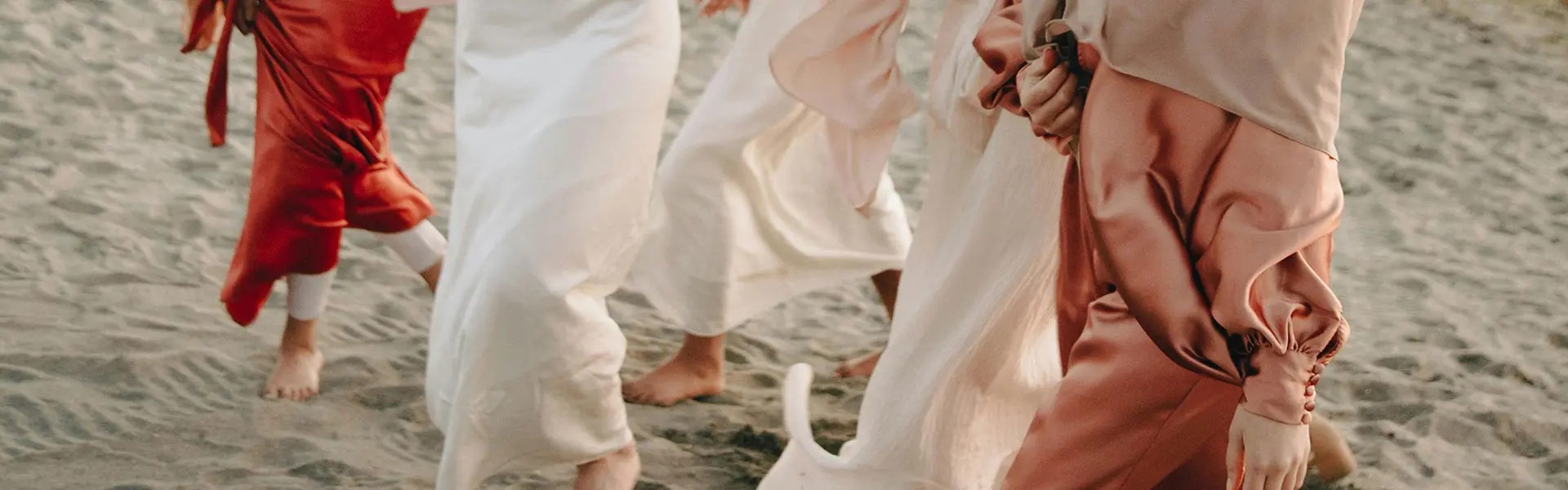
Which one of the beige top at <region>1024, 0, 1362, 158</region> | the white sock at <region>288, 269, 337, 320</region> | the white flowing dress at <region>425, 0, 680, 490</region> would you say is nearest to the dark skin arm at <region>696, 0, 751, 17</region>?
the white flowing dress at <region>425, 0, 680, 490</region>

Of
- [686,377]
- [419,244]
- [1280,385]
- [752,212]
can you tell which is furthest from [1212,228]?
[419,244]

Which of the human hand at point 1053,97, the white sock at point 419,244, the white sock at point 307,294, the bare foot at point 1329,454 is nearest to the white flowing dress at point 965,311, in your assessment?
the human hand at point 1053,97

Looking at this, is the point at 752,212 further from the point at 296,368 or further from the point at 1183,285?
the point at 1183,285

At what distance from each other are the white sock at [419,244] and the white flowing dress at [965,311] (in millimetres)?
993

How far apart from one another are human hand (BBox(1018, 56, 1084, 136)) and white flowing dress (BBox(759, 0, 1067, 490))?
0.29 m

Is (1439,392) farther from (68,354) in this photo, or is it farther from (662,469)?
(68,354)

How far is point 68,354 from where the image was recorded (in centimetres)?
327

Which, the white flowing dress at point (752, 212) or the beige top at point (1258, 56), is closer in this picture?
the beige top at point (1258, 56)

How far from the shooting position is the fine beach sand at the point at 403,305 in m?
3.00

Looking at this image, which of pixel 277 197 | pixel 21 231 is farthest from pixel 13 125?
pixel 277 197

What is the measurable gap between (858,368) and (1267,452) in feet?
5.62

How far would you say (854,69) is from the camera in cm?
245

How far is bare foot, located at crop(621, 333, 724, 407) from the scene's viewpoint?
10.5 ft

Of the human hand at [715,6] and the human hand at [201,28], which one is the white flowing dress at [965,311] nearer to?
the human hand at [715,6]
